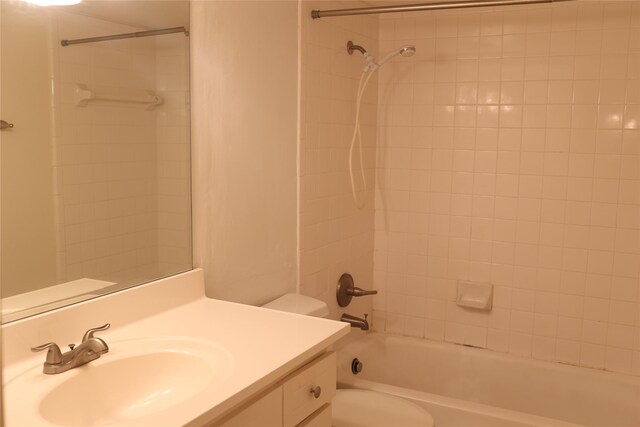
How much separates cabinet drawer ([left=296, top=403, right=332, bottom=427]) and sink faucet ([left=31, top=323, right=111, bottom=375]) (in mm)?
528

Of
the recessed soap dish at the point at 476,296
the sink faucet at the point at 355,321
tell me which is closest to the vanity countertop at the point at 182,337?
the sink faucet at the point at 355,321

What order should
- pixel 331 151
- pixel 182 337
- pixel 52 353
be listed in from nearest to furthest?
pixel 52 353, pixel 182 337, pixel 331 151

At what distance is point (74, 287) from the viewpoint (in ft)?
4.87

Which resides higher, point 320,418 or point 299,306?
point 299,306

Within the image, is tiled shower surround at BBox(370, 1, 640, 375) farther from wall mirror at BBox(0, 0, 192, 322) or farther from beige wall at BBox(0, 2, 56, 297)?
beige wall at BBox(0, 2, 56, 297)

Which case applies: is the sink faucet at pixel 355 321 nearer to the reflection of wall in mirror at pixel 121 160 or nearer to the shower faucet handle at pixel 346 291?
the shower faucet handle at pixel 346 291

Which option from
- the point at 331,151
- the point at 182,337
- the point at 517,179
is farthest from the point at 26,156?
the point at 517,179

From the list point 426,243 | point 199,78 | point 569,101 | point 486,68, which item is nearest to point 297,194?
point 199,78

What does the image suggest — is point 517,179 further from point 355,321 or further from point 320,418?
point 320,418

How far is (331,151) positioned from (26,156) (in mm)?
1480

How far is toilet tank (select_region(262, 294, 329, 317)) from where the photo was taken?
2.13m

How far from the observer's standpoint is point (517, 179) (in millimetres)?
2770

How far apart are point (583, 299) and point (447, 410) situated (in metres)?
0.94

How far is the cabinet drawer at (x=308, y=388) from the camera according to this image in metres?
1.39
